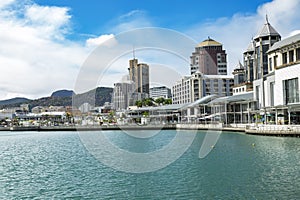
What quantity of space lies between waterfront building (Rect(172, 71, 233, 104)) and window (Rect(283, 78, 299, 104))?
2468 inches

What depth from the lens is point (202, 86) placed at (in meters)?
118

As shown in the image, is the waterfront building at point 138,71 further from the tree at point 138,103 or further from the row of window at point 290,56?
the tree at point 138,103

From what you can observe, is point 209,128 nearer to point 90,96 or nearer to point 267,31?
point 267,31

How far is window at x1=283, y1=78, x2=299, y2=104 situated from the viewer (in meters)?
50.8

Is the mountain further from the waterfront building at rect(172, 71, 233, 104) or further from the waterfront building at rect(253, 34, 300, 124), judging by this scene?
the waterfront building at rect(172, 71, 233, 104)

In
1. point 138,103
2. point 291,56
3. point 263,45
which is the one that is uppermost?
point 263,45

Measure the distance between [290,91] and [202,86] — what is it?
65.6 m

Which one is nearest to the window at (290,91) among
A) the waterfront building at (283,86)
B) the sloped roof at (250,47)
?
the waterfront building at (283,86)

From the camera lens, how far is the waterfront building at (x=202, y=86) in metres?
118

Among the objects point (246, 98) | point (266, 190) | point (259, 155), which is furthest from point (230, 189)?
point (246, 98)

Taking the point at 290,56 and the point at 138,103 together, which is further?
the point at 138,103

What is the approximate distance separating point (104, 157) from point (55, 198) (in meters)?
13.4

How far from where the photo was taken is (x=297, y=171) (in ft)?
66.4

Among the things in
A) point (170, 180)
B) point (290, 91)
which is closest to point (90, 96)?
point (170, 180)
